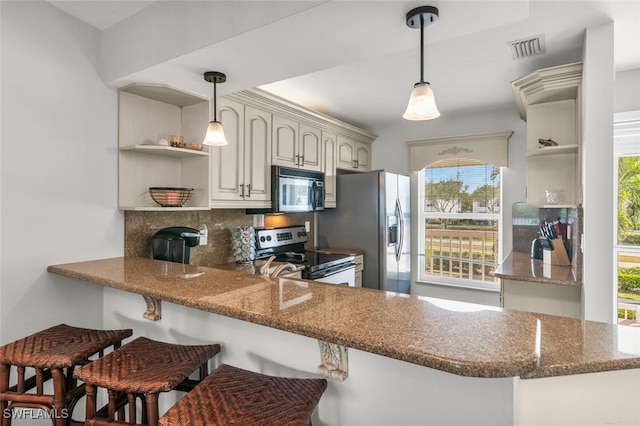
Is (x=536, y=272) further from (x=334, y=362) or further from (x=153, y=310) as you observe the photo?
(x=153, y=310)

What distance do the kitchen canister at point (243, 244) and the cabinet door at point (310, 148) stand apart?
2.69 feet

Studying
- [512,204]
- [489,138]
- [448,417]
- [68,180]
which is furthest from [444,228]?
[68,180]

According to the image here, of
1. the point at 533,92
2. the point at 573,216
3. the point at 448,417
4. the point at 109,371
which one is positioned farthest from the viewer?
the point at 573,216

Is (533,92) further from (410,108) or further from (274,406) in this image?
(274,406)

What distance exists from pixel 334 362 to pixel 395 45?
1.37 meters

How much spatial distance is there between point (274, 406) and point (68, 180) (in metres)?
1.73

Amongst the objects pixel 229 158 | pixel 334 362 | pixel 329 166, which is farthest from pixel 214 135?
pixel 329 166

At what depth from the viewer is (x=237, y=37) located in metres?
1.52

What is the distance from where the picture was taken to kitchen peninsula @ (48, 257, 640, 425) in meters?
0.82

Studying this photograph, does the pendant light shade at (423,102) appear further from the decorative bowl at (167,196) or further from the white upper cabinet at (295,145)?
the white upper cabinet at (295,145)

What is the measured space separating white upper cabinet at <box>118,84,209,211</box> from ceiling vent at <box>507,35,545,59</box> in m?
2.01

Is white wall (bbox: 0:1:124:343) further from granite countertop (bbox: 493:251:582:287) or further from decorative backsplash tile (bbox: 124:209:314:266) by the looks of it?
granite countertop (bbox: 493:251:582:287)

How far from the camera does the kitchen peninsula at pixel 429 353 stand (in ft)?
2.68

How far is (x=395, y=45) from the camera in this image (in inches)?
62.5
